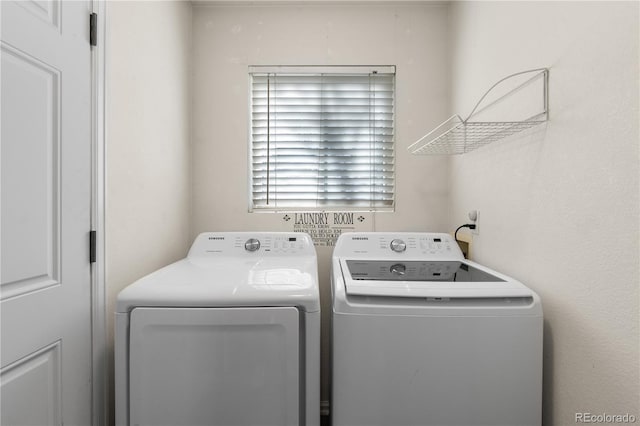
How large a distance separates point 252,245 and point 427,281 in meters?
0.90

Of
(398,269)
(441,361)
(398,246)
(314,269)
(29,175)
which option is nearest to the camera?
(29,175)

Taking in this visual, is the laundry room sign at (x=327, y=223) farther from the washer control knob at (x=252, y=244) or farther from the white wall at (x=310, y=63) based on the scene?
the washer control knob at (x=252, y=244)

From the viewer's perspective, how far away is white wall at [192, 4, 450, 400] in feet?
6.19

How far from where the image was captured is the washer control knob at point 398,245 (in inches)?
63.1

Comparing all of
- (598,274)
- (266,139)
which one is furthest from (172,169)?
(598,274)

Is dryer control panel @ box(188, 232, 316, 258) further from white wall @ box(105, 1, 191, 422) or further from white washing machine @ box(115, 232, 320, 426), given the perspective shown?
white washing machine @ box(115, 232, 320, 426)

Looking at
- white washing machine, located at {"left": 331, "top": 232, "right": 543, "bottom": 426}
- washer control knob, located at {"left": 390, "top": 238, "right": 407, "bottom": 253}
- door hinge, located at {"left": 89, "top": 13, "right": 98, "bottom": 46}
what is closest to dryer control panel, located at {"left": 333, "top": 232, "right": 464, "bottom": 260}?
washer control knob, located at {"left": 390, "top": 238, "right": 407, "bottom": 253}

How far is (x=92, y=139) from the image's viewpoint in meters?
1.07

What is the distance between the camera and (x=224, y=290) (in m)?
1.00

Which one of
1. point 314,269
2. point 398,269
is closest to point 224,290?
point 314,269

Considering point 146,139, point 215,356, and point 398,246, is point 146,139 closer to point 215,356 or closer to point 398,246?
point 215,356

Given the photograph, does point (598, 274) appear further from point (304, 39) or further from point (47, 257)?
point (304, 39)

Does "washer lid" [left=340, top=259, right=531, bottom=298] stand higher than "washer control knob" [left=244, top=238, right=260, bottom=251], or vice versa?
"washer control knob" [left=244, top=238, right=260, bottom=251]

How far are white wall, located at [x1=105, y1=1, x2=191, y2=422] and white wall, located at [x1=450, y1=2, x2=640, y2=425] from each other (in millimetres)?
1587
